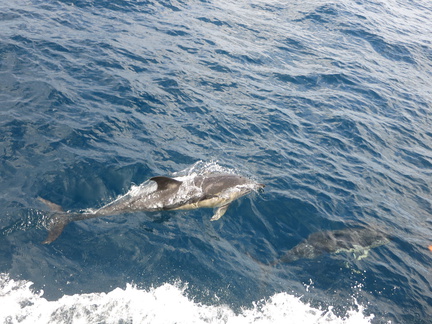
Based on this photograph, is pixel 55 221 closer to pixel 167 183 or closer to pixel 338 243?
pixel 167 183

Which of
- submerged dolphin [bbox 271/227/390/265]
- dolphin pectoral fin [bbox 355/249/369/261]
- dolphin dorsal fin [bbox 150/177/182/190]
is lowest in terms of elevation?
dolphin pectoral fin [bbox 355/249/369/261]

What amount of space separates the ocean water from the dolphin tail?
0.54 feet

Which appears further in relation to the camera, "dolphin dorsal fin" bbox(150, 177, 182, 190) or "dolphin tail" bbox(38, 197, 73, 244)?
"dolphin dorsal fin" bbox(150, 177, 182, 190)

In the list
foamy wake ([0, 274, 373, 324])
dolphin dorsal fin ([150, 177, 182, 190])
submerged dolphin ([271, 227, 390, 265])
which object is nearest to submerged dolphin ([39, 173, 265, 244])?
dolphin dorsal fin ([150, 177, 182, 190])

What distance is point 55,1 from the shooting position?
22.9 m

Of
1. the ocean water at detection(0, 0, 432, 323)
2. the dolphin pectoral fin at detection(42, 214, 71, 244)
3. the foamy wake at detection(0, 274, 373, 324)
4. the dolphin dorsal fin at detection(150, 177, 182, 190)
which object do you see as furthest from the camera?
the dolphin dorsal fin at detection(150, 177, 182, 190)

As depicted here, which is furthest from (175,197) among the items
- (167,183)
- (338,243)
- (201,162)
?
(338,243)

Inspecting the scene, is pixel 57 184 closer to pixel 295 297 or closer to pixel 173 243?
pixel 173 243

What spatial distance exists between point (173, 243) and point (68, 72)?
34.6 feet

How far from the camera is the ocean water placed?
27.5 ft

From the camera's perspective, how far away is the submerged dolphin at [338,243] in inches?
392

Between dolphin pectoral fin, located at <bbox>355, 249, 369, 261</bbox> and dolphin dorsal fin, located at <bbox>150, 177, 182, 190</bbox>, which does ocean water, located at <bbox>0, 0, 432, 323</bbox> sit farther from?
dolphin dorsal fin, located at <bbox>150, 177, 182, 190</bbox>

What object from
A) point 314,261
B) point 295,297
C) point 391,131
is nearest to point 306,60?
point 391,131

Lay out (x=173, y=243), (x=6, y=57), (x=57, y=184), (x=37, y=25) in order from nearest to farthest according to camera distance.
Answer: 1. (x=173, y=243)
2. (x=57, y=184)
3. (x=6, y=57)
4. (x=37, y=25)
